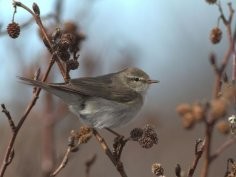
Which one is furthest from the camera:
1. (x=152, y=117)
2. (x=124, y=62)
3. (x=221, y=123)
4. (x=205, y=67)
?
(x=205, y=67)

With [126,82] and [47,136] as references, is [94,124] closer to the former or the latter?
[47,136]

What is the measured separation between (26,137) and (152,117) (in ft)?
4.85

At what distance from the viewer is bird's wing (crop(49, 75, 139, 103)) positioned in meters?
4.12

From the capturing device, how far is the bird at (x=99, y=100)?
13.7ft

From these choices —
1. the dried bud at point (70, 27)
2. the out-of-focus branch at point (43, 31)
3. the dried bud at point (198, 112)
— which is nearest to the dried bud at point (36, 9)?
the out-of-focus branch at point (43, 31)

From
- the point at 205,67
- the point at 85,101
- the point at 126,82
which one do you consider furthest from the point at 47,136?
the point at 205,67

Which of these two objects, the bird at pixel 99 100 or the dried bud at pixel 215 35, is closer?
the dried bud at pixel 215 35

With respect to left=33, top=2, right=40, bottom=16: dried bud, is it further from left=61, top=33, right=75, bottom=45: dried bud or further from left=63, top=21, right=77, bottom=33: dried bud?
left=63, top=21, right=77, bottom=33: dried bud

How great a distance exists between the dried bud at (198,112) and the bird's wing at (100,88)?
2211 millimetres

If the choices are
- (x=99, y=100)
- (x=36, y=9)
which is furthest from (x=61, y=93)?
(x=36, y=9)

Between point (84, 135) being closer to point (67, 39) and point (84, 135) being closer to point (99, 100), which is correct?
point (67, 39)

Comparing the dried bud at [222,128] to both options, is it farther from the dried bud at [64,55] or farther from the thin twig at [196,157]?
Answer: the dried bud at [64,55]

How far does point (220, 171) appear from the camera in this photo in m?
9.72

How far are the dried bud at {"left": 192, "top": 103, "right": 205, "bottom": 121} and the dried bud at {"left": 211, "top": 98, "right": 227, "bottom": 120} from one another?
37 mm
